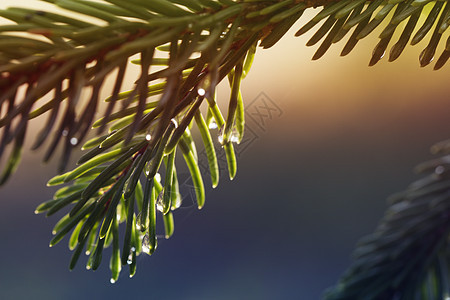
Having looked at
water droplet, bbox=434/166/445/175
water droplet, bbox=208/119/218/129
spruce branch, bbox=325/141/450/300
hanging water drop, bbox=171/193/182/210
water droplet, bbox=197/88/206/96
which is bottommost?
spruce branch, bbox=325/141/450/300

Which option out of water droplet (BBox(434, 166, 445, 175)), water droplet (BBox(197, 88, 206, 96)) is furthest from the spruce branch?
water droplet (BBox(197, 88, 206, 96))

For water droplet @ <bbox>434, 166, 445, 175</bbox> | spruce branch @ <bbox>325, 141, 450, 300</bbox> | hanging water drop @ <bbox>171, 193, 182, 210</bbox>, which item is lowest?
spruce branch @ <bbox>325, 141, 450, 300</bbox>

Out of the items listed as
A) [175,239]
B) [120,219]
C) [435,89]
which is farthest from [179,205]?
[435,89]

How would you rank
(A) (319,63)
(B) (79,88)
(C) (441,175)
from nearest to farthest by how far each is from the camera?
1. (B) (79,88)
2. (C) (441,175)
3. (A) (319,63)

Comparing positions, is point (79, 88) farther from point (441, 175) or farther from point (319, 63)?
point (319, 63)

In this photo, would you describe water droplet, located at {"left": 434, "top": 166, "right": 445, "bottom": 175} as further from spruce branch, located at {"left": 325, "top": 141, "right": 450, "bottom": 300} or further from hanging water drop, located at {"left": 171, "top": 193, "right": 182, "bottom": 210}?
hanging water drop, located at {"left": 171, "top": 193, "right": 182, "bottom": 210}

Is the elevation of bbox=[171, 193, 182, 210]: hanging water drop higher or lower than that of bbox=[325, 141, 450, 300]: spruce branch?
A: higher

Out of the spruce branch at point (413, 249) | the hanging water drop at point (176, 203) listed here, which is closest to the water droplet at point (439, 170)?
the spruce branch at point (413, 249)

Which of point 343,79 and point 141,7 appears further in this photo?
point 343,79

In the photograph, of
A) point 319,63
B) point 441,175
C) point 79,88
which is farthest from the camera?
point 319,63

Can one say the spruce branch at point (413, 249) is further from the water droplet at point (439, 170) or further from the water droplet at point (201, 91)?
the water droplet at point (201, 91)

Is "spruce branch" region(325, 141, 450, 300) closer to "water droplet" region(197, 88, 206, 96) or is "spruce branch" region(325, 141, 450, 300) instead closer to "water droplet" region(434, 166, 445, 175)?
"water droplet" region(434, 166, 445, 175)
